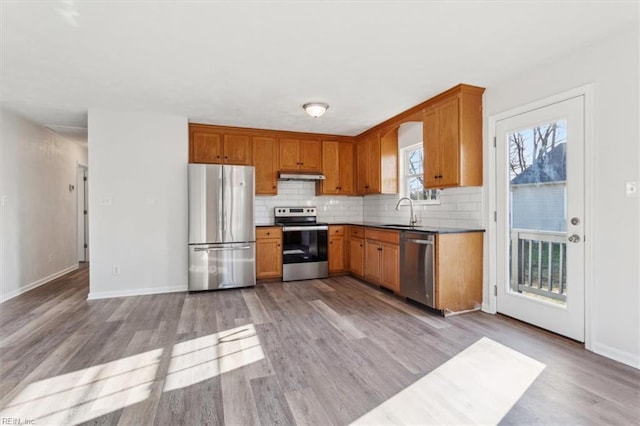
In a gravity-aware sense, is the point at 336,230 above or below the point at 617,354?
above

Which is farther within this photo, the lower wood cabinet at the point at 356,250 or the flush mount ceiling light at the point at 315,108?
the lower wood cabinet at the point at 356,250

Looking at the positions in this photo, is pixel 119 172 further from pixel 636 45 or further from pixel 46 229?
pixel 636 45

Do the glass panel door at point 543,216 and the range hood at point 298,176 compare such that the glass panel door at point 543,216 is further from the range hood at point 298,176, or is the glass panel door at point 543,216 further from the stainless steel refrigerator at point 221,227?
the stainless steel refrigerator at point 221,227

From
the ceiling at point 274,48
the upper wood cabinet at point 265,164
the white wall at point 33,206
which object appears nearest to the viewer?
the ceiling at point 274,48

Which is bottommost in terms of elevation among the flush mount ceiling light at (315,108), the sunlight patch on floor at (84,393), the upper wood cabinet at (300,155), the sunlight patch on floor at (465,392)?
the sunlight patch on floor at (84,393)

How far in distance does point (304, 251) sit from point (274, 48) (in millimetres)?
3178

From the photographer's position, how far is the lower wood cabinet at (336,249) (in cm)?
534

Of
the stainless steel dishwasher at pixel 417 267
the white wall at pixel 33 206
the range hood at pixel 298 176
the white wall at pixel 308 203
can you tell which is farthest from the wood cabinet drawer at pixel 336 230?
the white wall at pixel 33 206

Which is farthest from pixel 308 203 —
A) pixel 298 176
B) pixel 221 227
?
pixel 221 227

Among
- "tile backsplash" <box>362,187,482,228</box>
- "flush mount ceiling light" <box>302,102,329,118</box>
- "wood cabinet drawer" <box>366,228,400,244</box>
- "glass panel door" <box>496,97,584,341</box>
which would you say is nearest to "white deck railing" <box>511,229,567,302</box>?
"glass panel door" <box>496,97,584,341</box>

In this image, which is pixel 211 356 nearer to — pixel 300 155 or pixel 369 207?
pixel 300 155

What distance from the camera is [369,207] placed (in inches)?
233

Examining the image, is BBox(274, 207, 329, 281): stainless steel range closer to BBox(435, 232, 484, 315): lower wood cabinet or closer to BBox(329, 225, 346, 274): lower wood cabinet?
BBox(329, 225, 346, 274): lower wood cabinet

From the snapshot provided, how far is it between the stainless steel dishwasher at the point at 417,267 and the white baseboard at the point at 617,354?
1.30 metres
